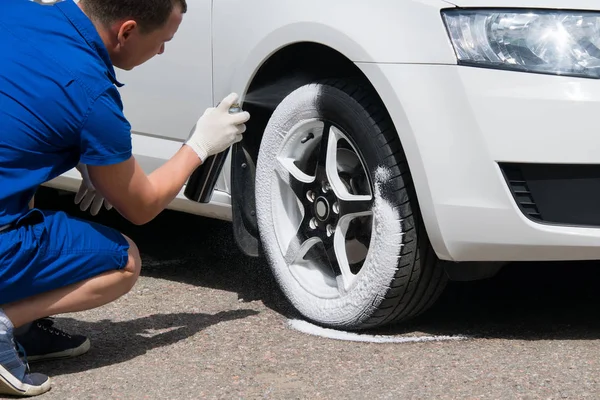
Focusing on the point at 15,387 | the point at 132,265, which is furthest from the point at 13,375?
the point at 132,265

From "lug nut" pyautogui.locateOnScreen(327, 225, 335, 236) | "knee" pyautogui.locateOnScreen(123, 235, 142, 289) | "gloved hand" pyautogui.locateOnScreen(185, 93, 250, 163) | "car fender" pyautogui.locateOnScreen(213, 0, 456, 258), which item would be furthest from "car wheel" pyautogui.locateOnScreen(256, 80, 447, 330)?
"knee" pyautogui.locateOnScreen(123, 235, 142, 289)

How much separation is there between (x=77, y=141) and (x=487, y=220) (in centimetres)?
112

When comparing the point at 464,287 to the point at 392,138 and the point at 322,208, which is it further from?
the point at 392,138

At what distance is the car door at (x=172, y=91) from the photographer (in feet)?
12.5

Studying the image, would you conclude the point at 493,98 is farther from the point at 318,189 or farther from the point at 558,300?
the point at 558,300

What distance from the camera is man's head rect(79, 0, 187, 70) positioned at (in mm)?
3031

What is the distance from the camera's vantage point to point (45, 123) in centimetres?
290

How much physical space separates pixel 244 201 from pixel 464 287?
86cm

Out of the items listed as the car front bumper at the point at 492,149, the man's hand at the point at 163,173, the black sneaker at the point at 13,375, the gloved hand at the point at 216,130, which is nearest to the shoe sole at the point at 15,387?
the black sneaker at the point at 13,375

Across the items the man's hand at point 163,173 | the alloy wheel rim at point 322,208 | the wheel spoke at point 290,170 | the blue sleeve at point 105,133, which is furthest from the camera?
the wheel spoke at point 290,170

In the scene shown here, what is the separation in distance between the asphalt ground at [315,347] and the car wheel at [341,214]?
0.46 ft

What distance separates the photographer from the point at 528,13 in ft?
9.78

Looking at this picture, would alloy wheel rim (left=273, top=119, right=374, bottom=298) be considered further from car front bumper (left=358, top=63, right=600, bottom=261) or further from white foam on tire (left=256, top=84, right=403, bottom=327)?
car front bumper (left=358, top=63, right=600, bottom=261)

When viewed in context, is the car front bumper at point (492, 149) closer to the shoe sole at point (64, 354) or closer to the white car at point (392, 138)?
the white car at point (392, 138)
